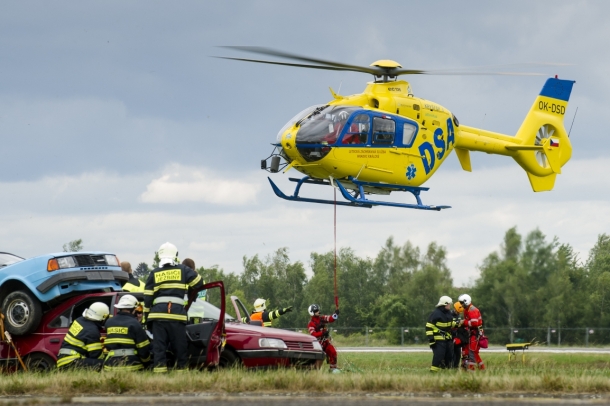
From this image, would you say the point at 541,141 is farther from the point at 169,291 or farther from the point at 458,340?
the point at 169,291


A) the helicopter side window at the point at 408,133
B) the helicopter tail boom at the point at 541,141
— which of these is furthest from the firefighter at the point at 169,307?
the helicopter tail boom at the point at 541,141

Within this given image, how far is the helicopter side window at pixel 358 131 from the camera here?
22344 mm

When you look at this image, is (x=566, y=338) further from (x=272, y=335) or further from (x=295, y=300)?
(x=272, y=335)

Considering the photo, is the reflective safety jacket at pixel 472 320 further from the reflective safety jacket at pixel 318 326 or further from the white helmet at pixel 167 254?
the white helmet at pixel 167 254

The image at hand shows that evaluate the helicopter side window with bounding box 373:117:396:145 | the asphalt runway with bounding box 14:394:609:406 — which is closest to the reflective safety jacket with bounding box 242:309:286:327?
the helicopter side window with bounding box 373:117:396:145

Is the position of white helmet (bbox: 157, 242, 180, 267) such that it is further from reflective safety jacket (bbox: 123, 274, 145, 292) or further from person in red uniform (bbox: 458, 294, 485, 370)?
person in red uniform (bbox: 458, 294, 485, 370)

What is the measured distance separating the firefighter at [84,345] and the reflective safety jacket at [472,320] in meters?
9.29

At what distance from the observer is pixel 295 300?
215 ft

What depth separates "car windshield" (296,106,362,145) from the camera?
22062 millimetres

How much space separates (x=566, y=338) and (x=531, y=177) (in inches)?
713

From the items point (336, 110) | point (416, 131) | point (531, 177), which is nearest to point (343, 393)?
Result: point (336, 110)

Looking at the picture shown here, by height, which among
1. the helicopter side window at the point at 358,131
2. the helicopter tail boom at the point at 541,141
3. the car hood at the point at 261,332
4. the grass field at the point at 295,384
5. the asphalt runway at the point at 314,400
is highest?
the helicopter tail boom at the point at 541,141

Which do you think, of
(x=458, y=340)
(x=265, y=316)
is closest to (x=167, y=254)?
(x=265, y=316)

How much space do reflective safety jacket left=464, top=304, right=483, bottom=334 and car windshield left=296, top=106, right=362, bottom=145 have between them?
5.32 metres
